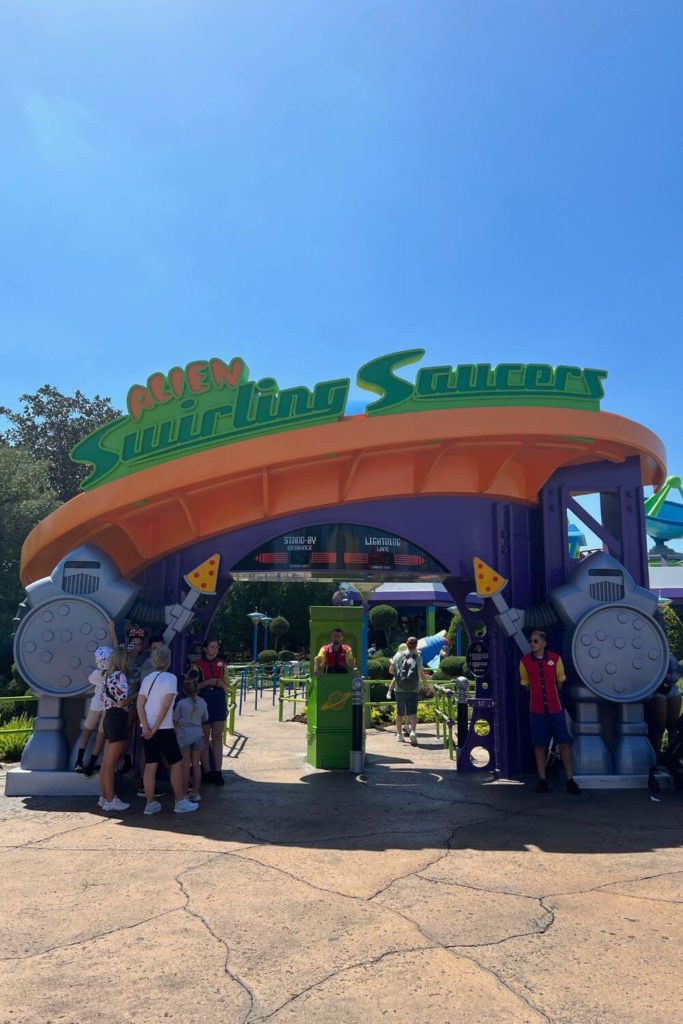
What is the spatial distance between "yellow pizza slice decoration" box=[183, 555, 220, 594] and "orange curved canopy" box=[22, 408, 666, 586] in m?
0.87

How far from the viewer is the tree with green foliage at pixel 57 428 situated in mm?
43375

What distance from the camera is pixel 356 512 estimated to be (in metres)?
9.25

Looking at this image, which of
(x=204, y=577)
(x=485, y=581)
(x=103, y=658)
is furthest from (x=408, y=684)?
(x=103, y=658)

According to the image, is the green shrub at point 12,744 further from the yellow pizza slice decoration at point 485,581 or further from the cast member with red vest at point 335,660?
the yellow pizza slice decoration at point 485,581

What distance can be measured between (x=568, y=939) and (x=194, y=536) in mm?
6253

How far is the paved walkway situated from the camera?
3.06 meters

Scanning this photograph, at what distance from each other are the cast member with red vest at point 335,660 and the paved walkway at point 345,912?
97.1 inches

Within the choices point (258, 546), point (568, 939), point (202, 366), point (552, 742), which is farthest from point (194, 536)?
point (568, 939)

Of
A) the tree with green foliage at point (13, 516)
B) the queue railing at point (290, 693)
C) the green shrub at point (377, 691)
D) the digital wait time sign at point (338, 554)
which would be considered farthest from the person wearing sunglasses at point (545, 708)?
the tree with green foliage at point (13, 516)

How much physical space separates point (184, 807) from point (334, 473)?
4.09m

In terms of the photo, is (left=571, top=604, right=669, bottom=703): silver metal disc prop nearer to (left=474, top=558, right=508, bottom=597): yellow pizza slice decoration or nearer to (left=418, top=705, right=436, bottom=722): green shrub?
(left=474, top=558, right=508, bottom=597): yellow pizza slice decoration

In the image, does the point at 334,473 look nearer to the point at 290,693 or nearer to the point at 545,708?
the point at 545,708

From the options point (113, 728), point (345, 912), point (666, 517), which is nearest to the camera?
point (345, 912)

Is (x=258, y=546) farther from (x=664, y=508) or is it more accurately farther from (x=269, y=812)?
(x=664, y=508)
